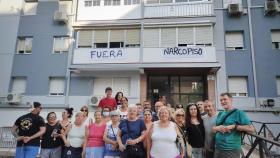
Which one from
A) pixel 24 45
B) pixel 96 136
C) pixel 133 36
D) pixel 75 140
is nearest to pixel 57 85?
A: pixel 24 45

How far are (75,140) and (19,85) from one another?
42.5 ft

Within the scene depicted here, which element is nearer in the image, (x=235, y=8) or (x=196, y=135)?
(x=196, y=135)

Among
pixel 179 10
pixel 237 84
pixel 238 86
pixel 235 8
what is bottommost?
pixel 238 86

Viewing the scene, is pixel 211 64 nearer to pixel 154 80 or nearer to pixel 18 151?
pixel 154 80

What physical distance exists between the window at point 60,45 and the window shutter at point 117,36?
321cm

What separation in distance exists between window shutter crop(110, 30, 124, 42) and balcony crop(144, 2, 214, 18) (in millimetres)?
1918

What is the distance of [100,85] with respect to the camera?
52.1 ft

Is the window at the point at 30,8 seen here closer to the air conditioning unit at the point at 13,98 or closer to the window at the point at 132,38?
the air conditioning unit at the point at 13,98

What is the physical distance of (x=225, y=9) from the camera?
51.5ft

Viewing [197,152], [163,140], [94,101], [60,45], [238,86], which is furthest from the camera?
[60,45]

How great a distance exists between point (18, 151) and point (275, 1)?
50.7 feet

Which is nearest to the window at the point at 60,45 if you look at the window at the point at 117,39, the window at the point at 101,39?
the window at the point at 101,39

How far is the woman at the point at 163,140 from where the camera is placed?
425cm

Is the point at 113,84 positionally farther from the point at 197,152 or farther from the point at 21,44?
the point at 197,152
